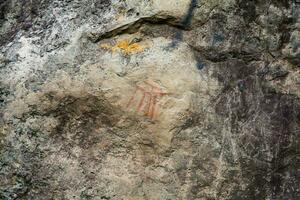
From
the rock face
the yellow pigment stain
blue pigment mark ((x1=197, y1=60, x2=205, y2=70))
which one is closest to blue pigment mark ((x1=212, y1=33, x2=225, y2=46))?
the rock face

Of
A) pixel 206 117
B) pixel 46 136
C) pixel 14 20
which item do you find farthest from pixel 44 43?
pixel 206 117

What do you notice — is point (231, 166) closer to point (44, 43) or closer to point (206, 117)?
point (206, 117)

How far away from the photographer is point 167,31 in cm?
264

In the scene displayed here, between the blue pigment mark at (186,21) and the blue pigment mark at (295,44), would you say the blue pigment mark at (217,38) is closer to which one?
the blue pigment mark at (186,21)

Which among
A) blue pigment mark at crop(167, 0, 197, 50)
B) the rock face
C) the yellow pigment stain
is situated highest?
blue pigment mark at crop(167, 0, 197, 50)

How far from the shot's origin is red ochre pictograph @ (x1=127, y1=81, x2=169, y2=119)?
2549 mm

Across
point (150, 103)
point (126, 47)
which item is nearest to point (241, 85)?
point (150, 103)

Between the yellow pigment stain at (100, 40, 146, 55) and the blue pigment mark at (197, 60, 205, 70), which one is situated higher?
the yellow pigment stain at (100, 40, 146, 55)

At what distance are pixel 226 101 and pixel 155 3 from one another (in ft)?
1.79

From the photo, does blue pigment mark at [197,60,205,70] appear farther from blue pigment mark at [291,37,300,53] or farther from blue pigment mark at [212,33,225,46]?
blue pigment mark at [291,37,300,53]

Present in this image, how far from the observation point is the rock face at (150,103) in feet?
8.32

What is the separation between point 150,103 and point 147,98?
0.09 feet

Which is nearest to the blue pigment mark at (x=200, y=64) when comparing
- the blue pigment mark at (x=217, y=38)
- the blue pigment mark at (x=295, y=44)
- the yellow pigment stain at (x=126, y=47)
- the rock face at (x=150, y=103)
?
the rock face at (x=150, y=103)

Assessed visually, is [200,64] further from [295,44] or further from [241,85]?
[295,44]
